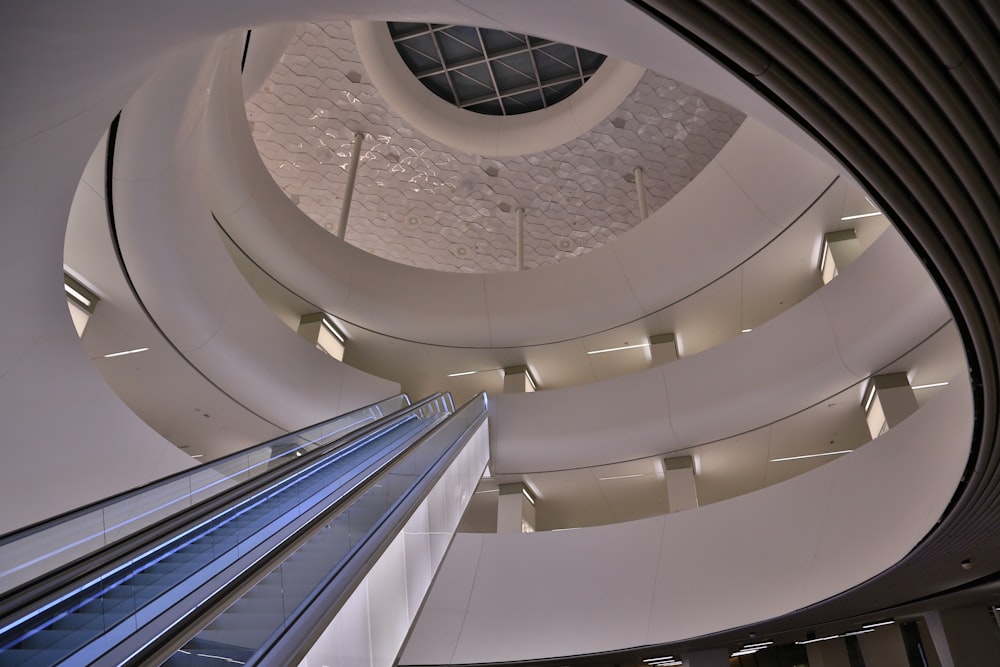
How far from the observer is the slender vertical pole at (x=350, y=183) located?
15.7 metres

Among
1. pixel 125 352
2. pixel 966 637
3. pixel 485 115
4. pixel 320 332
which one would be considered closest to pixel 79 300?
pixel 125 352

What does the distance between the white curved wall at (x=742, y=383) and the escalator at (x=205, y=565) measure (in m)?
8.34

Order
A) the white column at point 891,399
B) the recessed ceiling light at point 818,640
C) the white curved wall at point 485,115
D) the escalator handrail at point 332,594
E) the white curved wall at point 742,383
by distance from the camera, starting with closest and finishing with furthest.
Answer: the escalator handrail at point 332,594 < the white curved wall at point 742,383 < the white column at point 891,399 < the recessed ceiling light at point 818,640 < the white curved wall at point 485,115

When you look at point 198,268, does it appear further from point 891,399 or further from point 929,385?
point 929,385

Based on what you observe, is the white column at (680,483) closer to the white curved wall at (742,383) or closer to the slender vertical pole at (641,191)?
the white curved wall at (742,383)

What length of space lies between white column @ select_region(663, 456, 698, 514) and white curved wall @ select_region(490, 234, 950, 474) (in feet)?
1.33

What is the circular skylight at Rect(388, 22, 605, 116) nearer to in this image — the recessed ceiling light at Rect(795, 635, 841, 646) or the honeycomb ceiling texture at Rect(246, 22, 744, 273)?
the honeycomb ceiling texture at Rect(246, 22, 744, 273)

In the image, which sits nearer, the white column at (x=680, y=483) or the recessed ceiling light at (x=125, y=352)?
the recessed ceiling light at (x=125, y=352)

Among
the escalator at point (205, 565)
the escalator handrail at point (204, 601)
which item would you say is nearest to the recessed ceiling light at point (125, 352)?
the escalator at point (205, 565)

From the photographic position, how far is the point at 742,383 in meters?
12.7

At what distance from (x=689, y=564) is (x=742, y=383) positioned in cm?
358

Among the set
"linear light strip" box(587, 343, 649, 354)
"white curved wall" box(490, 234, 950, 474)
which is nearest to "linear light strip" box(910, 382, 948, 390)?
"white curved wall" box(490, 234, 950, 474)

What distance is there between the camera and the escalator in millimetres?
2484

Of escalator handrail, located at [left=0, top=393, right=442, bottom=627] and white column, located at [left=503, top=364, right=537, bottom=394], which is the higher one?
white column, located at [left=503, top=364, right=537, bottom=394]
